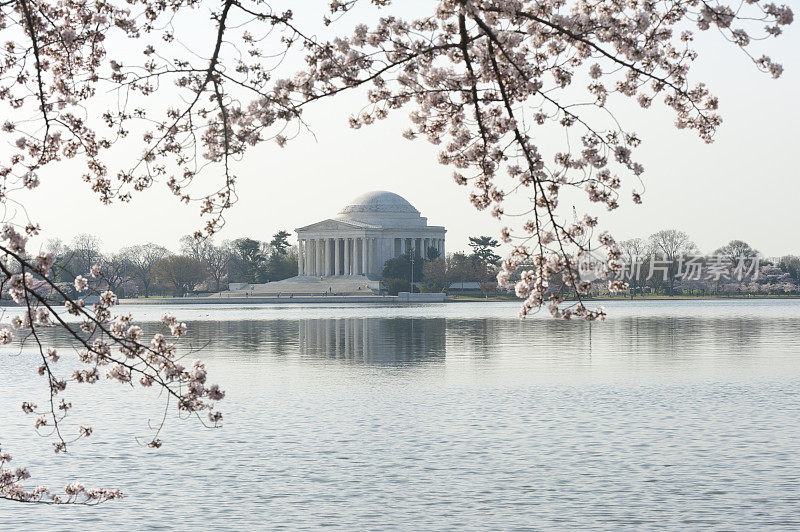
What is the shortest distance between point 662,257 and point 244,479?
145086mm

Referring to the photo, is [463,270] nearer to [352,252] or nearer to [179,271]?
[352,252]

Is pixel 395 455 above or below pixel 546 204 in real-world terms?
below


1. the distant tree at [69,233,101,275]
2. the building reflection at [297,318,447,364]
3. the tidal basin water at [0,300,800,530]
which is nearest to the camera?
the tidal basin water at [0,300,800,530]

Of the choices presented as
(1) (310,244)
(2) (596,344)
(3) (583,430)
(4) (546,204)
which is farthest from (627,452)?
(1) (310,244)

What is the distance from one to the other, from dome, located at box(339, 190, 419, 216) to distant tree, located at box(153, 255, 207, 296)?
40.7 metres

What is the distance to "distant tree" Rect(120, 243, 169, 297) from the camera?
16780 centimetres

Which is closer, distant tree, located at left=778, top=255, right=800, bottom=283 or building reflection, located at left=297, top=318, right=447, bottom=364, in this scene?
building reflection, located at left=297, top=318, right=447, bottom=364

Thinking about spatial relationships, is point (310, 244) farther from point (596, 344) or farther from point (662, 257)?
point (596, 344)

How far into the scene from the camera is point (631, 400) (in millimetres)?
26109

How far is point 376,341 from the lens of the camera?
50.1m

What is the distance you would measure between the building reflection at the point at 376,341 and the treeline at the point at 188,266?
89386mm

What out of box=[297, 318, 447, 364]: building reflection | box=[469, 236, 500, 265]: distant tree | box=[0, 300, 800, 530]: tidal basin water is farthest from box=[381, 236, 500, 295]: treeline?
box=[0, 300, 800, 530]: tidal basin water

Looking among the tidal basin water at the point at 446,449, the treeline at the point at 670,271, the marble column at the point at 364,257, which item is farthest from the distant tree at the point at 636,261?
the tidal basin water at the point at 446,449

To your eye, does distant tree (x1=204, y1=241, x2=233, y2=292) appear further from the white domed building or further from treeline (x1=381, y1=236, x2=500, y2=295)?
treeline (x1=381, y1=236, x2=500, y2=295)
